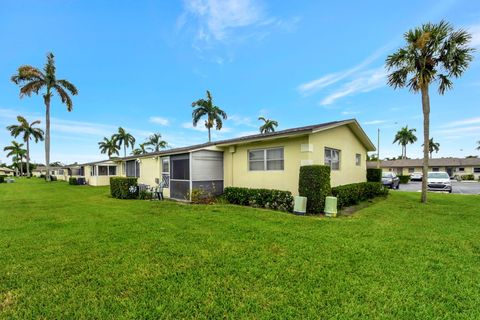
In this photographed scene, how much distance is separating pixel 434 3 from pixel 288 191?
32.6 feet

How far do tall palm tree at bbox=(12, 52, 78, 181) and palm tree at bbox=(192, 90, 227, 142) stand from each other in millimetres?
15070

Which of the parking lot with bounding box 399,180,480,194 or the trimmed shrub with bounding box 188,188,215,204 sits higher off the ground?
the trimmed shrub with bounding box 188,188,215,204

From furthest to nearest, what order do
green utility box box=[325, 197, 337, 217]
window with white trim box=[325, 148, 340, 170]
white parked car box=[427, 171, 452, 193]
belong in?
white parked car box=[427, 171, 452, 193], window with white trim box=[325, 148, 340, 170], green utility box box=[325, 197, 337, 217]

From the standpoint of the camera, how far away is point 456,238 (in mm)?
5461

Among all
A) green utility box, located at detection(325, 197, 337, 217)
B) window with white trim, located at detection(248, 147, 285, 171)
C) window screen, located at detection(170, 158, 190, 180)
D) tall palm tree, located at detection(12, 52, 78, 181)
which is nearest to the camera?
green utility box, located at detection(325, 197, 337, 217)

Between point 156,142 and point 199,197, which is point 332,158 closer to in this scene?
point 199,197

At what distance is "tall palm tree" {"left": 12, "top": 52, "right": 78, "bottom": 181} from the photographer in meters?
26.0

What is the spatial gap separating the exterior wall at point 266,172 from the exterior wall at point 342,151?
0.70 meters

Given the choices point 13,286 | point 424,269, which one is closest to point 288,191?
point 424,269

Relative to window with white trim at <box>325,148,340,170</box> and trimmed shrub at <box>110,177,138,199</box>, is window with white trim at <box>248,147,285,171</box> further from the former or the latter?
trimmed shrub at <box>110,177,138,199</box>

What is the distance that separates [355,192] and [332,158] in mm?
1915

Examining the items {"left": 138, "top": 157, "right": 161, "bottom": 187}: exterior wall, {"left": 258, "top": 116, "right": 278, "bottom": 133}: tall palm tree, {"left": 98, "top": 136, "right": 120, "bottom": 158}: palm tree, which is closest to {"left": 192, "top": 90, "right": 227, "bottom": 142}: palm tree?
{"left": 258, "top": 116, "right": 278, "bottom": 133}: tall palm tree

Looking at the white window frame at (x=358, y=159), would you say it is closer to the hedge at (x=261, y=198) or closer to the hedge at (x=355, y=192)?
the hedge at (x=355, y=192)

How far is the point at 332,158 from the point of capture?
11516 millimetres
